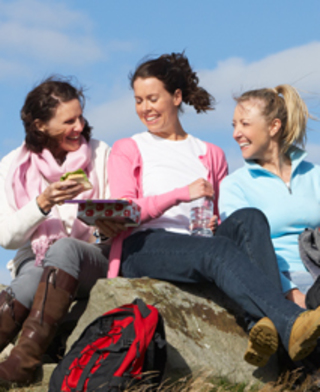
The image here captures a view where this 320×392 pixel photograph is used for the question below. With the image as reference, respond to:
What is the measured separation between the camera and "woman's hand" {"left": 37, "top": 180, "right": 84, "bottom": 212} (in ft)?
16.8

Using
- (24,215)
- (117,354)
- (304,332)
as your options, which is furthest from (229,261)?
(24,215)

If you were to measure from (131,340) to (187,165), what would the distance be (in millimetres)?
2120

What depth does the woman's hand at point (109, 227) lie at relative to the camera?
535cm

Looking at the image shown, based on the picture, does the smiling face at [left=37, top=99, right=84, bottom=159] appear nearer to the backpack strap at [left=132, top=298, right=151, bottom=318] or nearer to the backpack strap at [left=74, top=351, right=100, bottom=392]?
the backpack strap at [left=132, top=298, right=151, bottom=318]

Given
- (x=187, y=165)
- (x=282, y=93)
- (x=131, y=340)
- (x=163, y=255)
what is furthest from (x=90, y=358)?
(x=282, y=93)

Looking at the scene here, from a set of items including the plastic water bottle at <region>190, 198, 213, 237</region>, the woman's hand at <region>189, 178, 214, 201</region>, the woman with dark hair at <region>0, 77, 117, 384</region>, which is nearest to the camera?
the woman with dark hair at <region>0, 77, 117, 384</region>

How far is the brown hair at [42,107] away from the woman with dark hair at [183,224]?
2.25 ft

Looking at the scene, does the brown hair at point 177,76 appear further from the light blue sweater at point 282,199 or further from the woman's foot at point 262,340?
the woman's foot at point 262,340

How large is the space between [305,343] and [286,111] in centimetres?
267

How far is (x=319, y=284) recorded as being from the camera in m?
4.76

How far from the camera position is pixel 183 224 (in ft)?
18.7

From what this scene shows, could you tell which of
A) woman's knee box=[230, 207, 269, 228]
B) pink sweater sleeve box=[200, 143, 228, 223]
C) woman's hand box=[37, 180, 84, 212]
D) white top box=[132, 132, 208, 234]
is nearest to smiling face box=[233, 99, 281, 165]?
pink sweater sleeve box=[200, 143, 228, 223]

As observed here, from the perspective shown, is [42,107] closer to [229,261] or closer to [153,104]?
[153,104]

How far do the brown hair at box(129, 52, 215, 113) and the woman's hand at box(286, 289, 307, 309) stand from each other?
2.27 metres
